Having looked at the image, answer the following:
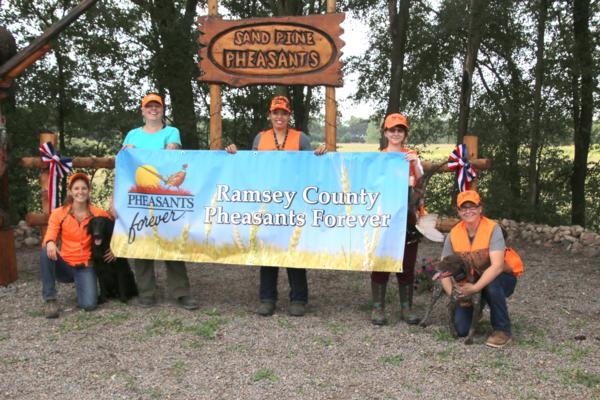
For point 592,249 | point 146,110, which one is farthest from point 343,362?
point 592,249

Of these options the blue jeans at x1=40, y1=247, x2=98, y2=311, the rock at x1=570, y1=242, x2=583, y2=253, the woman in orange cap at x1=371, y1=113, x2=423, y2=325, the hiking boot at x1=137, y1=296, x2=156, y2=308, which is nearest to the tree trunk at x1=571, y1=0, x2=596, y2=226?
the rock at x1=570, y1=242, x2=583, y2=253

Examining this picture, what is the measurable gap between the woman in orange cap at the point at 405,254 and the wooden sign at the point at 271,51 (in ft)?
3.37

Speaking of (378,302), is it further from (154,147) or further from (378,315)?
(154,147)

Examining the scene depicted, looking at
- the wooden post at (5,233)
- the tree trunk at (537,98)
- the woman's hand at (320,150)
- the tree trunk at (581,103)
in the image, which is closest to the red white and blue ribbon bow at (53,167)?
the wooden post at (5,233)

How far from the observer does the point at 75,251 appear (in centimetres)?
535

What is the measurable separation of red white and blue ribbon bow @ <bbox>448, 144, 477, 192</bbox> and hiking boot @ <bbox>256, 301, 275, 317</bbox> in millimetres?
1980

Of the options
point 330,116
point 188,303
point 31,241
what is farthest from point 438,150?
point 188,303

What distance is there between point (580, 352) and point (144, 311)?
3614 mm

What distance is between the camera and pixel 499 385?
12.2 feet

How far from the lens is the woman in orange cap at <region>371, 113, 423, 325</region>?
4843mm

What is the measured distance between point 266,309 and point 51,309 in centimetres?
188

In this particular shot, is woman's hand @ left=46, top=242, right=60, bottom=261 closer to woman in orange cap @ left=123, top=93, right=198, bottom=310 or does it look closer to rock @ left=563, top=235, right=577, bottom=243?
woman in orange cap @ left=123, top=93, right=198, bottom=310

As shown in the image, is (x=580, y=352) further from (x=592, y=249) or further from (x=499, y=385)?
(x=592, y=249)

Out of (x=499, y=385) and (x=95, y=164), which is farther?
(x=95, y=164)
